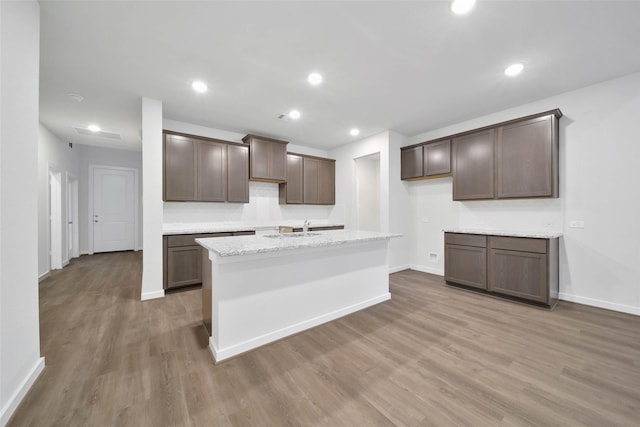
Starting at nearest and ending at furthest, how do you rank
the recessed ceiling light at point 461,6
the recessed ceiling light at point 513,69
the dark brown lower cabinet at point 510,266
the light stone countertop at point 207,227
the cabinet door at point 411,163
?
1. the recessed ceiling light at point 461,6
2. the recessed ceiling light at point 513,69
3. the dark brown lower cabinet at point 510,266
4. the light stone countertop at point 207,227
5. the cabinet door at point 411,163

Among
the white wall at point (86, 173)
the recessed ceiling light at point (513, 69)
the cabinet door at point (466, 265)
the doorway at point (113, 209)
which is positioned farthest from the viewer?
the doorway at point (113, 209)

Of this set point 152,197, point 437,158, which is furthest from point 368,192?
point 152,197

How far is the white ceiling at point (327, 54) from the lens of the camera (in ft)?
6.15

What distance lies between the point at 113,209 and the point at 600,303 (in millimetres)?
9833

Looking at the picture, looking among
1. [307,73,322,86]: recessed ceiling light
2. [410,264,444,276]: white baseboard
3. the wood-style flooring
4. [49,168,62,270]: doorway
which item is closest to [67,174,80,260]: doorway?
[49,168,62,270]: doorway

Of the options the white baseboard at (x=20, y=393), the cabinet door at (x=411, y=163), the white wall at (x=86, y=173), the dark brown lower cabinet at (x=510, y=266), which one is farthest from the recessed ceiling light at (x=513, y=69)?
the white wall at (x=86, y=173)

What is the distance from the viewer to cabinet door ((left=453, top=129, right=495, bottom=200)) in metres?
3.56

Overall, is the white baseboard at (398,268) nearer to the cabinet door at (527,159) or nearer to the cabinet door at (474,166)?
the cabinet door at (474,166)

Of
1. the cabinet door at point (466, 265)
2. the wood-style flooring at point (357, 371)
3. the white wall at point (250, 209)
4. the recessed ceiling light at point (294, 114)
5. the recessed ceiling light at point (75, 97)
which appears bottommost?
the wood-style flooring at point (357, 371)

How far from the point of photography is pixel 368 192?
620 cm

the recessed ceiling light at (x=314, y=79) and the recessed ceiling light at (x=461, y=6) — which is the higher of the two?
the recessed ceiling light at (x=314, y=79)

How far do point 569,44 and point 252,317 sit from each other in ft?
12.5

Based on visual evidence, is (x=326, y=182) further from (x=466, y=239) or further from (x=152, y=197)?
(x=152, y=197)

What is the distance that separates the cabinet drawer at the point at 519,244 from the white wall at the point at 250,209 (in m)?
3.09
